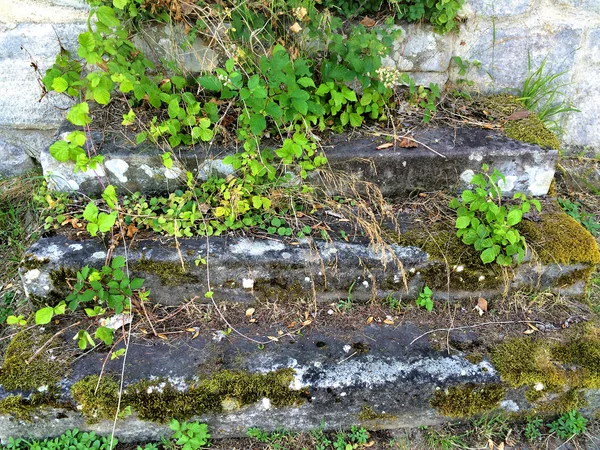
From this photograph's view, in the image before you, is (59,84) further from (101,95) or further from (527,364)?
(527,364)

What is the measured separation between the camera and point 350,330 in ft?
7.50

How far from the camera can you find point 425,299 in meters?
2.44

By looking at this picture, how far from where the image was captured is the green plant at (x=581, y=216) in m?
3.06

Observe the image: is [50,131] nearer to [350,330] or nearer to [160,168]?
[160,168]

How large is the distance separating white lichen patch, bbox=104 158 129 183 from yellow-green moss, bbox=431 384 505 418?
6.52ft

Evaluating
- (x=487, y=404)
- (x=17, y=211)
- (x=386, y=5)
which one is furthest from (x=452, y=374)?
(x=17, y=211)

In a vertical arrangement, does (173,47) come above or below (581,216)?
above

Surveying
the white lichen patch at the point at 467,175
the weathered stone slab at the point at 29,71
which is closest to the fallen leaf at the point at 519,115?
the white lichen patch at the point at 467,175

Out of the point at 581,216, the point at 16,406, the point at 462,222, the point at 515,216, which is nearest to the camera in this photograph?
the point at 16,406

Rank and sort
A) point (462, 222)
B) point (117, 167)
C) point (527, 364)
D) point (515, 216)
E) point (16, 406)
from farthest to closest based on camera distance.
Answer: point (117, 167), point (462, 222), point (515, 216), point (527, 364), point (16, 406)

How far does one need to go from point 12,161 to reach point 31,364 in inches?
70.9

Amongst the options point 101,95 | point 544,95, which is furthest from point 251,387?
point 544,95

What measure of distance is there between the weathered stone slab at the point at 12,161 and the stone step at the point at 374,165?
30.6 inches

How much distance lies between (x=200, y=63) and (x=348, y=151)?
104 cm
